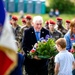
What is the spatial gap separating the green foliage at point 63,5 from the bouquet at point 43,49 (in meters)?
29.3

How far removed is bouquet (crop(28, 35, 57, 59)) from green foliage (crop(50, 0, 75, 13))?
→ 2932cm

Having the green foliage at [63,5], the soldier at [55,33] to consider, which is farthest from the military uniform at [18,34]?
the green foliage at [63,5]

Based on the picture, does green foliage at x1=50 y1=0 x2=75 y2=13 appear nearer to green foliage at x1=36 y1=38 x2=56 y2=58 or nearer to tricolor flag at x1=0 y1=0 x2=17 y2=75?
green foliage at x1=36 y1=38 x2=56 y2=58

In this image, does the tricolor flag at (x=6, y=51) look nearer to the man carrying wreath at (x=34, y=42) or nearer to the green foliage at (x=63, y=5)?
the man carrying wreath at (x=34, y=42)

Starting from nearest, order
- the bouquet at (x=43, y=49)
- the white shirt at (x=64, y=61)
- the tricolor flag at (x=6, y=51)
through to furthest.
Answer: the tricolor flag at (x=6, y=51) → the white shirt at (x=64, y=61) → the bouquet at (x=43, y=49)

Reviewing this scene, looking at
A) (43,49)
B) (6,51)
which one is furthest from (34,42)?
(6,51)

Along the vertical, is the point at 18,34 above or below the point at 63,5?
above

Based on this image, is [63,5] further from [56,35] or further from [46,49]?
[46,49]

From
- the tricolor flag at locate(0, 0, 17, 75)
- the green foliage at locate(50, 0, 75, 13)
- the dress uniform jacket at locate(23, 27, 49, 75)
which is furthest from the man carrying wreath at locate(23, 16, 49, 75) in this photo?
the green foliage at locate(50, 0, 75, 13)

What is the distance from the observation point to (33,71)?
761 cm

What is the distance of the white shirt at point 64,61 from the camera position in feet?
21.7

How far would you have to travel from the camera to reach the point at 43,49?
7363mm

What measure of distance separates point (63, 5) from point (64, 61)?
30574 mm

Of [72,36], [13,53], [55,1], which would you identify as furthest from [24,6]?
[13,53]
